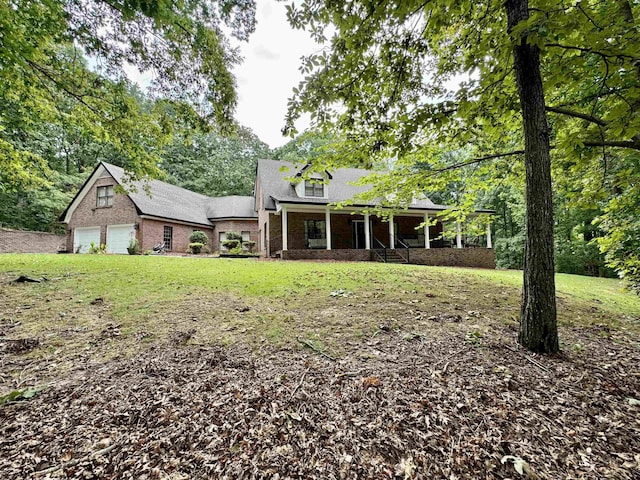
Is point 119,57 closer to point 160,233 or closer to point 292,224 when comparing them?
point 292,224

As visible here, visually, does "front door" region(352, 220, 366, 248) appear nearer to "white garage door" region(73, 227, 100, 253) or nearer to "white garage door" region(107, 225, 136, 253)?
"white garage door" region(107, 225, 136, 253)

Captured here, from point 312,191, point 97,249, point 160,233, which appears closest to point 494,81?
point 312,191

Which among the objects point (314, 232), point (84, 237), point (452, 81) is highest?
point (452, 81)

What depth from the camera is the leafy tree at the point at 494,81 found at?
2961 millimetres

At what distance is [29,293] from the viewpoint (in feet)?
17.7

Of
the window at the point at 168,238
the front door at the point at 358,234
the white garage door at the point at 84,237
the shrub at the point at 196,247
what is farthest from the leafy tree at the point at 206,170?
the front door at the point at 358,234

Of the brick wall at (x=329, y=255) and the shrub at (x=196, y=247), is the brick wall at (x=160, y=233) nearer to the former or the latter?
the shrub at (x=196, y=247)

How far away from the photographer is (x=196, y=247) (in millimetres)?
18219

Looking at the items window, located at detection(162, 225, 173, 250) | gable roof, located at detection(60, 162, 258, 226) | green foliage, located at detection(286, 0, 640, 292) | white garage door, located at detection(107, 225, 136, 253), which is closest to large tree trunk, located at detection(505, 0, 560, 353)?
green foliage, located at detection(286, 0, 640, 292)

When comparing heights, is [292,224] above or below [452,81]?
below

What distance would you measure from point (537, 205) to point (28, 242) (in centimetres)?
2747

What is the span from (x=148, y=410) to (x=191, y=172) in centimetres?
3543

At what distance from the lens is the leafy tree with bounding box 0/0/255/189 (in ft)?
16.3

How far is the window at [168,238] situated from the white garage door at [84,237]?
13.5 ft
